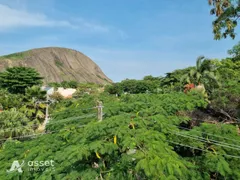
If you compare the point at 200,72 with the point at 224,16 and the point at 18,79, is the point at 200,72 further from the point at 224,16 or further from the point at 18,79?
the point at 18,79

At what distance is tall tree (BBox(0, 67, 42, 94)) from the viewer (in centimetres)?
3003

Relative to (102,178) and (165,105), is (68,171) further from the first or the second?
(165,105)

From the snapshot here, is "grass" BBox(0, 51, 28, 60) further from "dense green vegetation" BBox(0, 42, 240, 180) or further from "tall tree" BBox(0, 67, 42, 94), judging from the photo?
"dense green vegetation" BBox(0, 42, 240, 180)

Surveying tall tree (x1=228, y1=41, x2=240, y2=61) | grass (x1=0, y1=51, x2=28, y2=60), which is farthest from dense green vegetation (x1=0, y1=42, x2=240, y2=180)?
grass (x1=0, y1=51, x2=28, y2=60)

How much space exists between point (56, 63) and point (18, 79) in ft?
Answer: 221

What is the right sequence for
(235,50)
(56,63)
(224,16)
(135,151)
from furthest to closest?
(56,63) → (235,50) → (224,16) → (135,151)

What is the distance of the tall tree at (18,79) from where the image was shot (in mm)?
30031

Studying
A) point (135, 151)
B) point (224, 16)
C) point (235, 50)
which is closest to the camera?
point (135, 151)

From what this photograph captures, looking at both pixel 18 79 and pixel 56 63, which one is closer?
pixel 18 79

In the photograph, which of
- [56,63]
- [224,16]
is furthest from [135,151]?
[56,63]

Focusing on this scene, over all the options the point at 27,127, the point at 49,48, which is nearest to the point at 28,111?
the point at 27,127

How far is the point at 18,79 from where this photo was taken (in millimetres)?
30234

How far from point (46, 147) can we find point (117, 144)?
2.46m

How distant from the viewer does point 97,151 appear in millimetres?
4781
